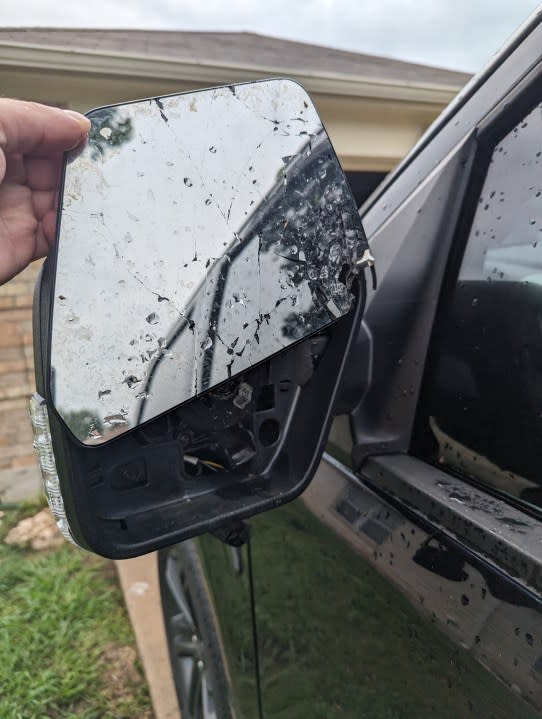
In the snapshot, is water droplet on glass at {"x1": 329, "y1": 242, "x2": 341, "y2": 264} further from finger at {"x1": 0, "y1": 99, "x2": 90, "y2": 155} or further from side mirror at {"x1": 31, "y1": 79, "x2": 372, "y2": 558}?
finger at {"x1": 0, "y1": 99, "x2": 90, "y2": 155}

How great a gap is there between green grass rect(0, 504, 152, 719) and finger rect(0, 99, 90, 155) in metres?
2.37

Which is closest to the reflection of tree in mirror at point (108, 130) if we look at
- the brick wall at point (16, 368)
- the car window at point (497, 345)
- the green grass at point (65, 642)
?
the car window at point (497, 345)

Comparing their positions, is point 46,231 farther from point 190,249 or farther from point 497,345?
point 497,345

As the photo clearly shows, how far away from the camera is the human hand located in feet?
3.54

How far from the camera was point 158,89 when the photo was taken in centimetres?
425

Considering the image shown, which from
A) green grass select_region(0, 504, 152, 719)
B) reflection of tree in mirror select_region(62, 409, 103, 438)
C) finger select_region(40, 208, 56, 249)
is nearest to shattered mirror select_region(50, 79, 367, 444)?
reflection of tree in mirror select_region(62, 409, 103, 438)

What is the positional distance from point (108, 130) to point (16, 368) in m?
4.33

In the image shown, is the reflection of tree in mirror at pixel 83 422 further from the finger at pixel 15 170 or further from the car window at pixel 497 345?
the car window at pixel 497 345

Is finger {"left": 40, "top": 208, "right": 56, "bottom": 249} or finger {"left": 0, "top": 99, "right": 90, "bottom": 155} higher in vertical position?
finger {"left": 0, "top": 99, "right": 90, "bottom": 155}

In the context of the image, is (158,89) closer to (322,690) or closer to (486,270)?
(486,270)

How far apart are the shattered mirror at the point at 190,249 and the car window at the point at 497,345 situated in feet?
0.86

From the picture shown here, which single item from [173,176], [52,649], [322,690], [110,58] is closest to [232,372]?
[173,176]

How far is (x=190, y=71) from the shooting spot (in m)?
4.13

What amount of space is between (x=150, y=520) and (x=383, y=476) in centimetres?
47
